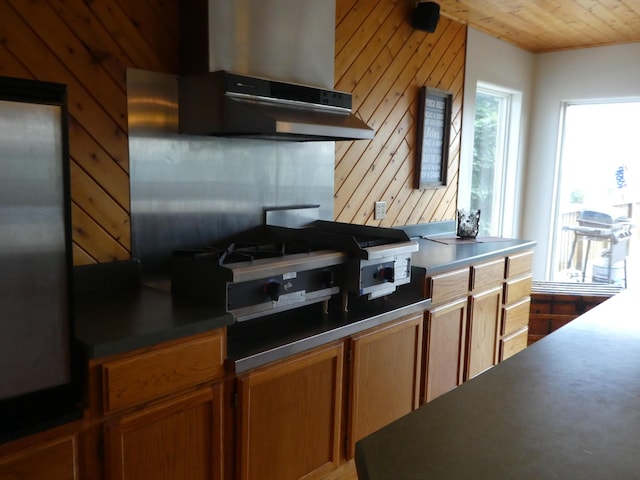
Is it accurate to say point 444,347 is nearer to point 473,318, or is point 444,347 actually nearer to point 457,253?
point 473,318

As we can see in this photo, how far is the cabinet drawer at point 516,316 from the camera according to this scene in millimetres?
3582

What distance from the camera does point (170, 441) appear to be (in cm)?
176

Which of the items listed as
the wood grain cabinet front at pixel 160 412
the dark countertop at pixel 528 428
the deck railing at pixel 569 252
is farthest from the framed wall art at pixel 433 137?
the dark countertop at pixel 528 428

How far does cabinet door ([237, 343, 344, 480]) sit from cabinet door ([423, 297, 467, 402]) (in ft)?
2.41

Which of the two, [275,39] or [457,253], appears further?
[457,253]

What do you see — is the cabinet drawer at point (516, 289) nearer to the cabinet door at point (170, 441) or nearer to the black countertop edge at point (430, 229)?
the black countertop edge at point (430, 229)

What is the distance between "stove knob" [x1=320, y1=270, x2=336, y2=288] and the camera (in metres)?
2.26

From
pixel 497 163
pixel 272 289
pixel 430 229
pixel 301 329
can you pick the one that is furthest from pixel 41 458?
pixel 497 163

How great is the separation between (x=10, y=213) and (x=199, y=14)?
1.22 metres

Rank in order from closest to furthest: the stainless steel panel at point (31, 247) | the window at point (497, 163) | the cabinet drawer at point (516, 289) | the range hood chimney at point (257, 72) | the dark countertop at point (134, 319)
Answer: the stainless steel panel at point (31, 247) → the dark countertop at point (134, 319) → the range hood chimney at point (257, 72) → the cabinet drawer at point (516, 289) → the window at point (497, 163)

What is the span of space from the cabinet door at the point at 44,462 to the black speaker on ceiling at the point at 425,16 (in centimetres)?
299

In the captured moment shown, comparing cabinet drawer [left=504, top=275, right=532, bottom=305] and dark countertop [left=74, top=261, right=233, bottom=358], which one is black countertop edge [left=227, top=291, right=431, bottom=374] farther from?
cabinet drawer [left=504, top=275, right=532, bottom=305]

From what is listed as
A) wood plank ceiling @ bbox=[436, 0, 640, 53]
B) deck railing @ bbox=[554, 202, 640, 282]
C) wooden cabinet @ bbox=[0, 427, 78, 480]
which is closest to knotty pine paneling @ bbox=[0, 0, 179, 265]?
wooden cabinet @ bbox=[0, 427, 78, 480]

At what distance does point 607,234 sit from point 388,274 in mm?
3265
